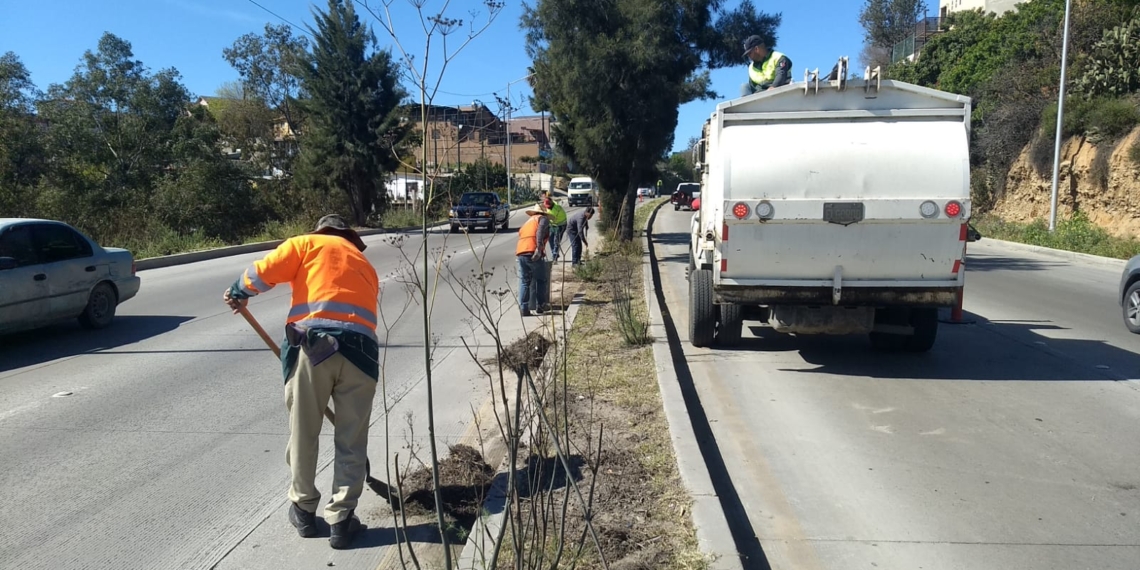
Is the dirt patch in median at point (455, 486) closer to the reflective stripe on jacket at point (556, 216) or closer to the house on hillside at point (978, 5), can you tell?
the reflective stripe on jacket at point (556, 216)

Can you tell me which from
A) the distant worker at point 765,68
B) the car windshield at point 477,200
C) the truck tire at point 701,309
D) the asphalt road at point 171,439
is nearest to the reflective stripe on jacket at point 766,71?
the distant worker at point 765,68

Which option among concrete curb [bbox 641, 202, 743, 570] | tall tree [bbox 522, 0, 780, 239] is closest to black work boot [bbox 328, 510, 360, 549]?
concrete curb [bbox 641, 202, 743, 570]

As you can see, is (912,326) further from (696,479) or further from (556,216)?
(556,216)

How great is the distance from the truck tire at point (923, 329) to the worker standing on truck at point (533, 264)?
4.78 meters

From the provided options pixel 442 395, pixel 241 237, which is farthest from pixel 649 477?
pixel 241 237

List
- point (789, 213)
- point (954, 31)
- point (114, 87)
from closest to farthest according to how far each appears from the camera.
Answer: point (789, 213) < point (114, 87) < point (954, 31)

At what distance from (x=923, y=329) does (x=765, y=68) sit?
349 centimetres

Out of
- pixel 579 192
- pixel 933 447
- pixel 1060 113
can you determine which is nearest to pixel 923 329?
pixel 933 447

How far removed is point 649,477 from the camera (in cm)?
486

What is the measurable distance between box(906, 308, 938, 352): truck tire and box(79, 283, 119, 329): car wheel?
31.9 feet

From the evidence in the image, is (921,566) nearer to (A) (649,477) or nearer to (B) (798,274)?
(A) (649,477)

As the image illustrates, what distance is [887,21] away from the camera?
63.4 meters

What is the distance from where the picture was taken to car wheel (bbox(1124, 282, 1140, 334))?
9.99m

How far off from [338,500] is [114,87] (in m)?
38.0
